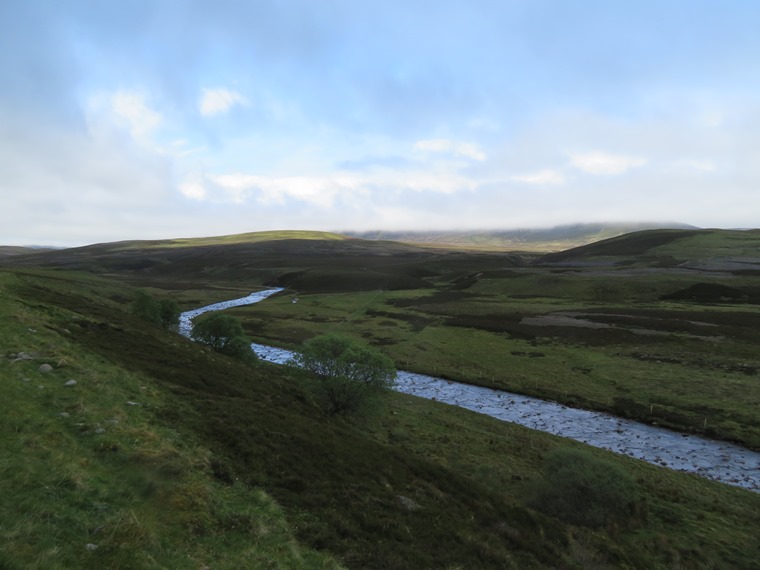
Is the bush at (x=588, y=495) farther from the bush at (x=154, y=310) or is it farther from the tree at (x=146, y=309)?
the tree at (x=146, y=309)

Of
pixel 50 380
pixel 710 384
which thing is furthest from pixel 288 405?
pixel 710 384

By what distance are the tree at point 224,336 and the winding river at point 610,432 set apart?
2224cm

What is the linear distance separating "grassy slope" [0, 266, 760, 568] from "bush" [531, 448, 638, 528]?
1.30 metres

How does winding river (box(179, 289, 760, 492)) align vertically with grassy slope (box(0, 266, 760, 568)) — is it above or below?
below

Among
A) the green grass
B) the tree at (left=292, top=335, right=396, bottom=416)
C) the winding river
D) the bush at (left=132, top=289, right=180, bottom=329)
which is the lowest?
the winding river

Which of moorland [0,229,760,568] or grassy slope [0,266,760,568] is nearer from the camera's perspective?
grassy slope [0,266,760,568]

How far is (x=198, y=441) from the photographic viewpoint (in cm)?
1791

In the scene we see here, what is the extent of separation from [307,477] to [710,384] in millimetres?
58549

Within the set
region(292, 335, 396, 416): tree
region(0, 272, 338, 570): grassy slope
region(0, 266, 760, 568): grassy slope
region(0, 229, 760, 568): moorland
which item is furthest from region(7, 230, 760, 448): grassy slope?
region(0, 272, 338, 570): grassy slope

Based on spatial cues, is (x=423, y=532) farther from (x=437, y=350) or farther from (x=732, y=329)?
(x=732, y=329)

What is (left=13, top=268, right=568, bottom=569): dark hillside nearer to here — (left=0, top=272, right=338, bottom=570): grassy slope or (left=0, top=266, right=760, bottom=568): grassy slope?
(left=0, top=266, right=760, bottom=568): grassy slope

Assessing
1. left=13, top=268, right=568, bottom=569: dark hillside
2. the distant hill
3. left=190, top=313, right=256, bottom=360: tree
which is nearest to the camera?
left=13, top=268, right=568, bottom=569: dark hillside

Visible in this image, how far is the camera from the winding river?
34.2m

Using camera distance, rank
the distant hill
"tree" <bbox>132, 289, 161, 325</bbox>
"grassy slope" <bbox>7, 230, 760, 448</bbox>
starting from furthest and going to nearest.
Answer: the distant hill
"tree" <bbox>132, 289, 161, 325</bbox>
"grassy slope" <bbox>7, 230, 760, 448</bbox>
